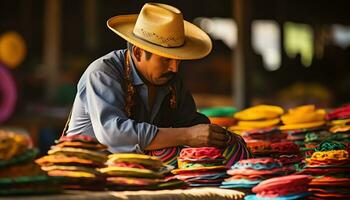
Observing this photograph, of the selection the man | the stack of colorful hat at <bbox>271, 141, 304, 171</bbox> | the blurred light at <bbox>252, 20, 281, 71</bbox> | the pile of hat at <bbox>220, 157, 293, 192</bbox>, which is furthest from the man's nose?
the blurred light at <bbox>252, 20, 281, 71</bbox>

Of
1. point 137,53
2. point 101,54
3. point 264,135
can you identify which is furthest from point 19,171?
point 101,54

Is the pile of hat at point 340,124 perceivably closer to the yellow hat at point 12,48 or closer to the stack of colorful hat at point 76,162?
the stack of colorful hat at point 76,162

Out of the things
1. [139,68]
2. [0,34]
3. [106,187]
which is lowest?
[106,187]

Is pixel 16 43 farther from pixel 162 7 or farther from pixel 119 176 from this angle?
pixel 119 176

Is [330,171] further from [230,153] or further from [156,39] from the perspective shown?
[156,39]

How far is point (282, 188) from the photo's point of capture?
397 centimetres

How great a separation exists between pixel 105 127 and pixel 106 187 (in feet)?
1.67

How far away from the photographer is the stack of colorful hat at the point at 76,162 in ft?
11.6

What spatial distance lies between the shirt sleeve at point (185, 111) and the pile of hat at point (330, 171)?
0.60m

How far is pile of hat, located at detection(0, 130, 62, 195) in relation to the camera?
3260mm

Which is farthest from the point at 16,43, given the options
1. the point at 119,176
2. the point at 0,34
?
the point at 119,176

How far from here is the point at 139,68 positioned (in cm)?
441

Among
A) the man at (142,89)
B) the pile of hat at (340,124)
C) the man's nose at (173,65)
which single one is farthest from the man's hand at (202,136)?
the pile of hat at (340,124)

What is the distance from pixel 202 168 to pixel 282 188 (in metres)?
0.41
